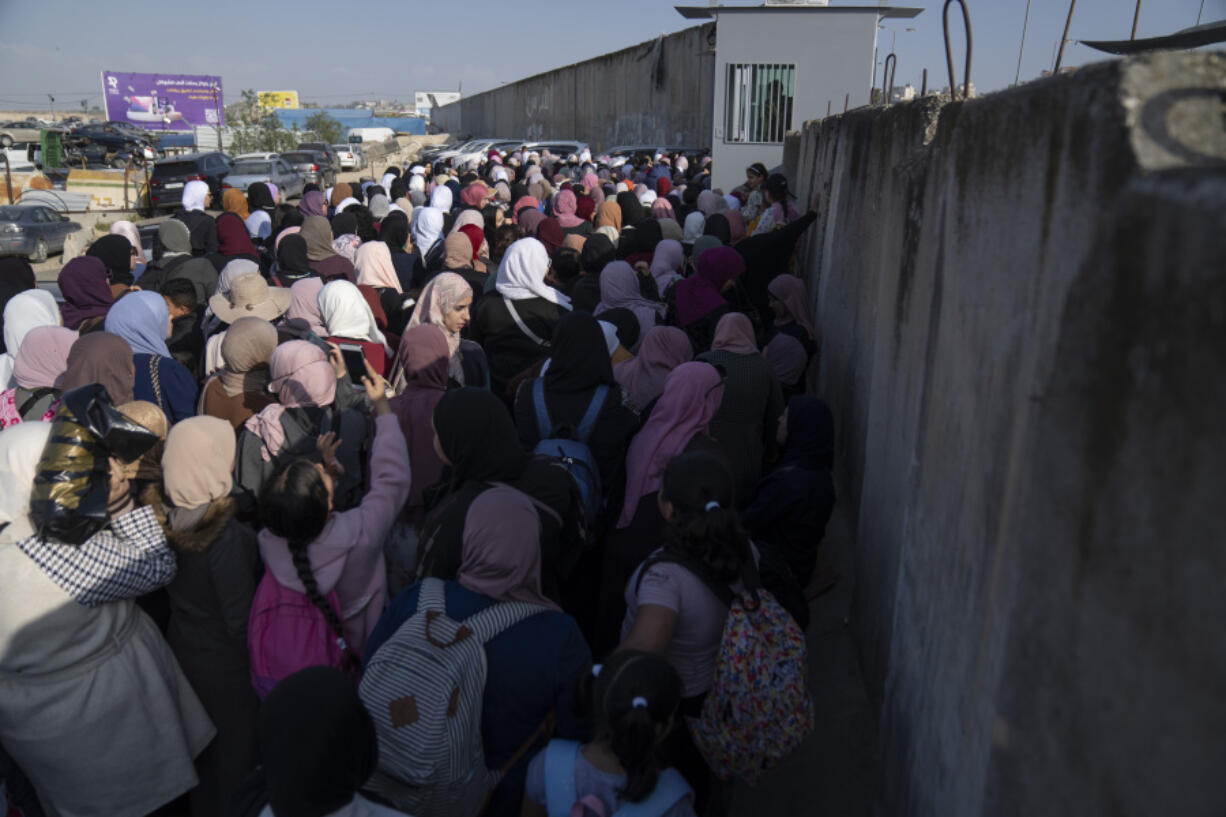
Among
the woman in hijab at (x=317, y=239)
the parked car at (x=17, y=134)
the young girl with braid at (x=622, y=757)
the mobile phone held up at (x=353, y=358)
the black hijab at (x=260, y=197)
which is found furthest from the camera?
the parked car at (x=17, y=134)

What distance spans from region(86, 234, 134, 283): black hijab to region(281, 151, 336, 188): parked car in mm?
19878

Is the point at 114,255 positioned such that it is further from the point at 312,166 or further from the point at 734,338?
the point at 312,166

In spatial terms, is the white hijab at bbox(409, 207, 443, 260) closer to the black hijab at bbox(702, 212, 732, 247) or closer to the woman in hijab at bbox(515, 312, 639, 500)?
the black hijab at bbox(702, 212, 732, 247)

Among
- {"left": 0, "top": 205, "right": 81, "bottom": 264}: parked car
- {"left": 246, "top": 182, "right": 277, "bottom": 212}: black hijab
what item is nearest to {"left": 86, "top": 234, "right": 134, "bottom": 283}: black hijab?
{"left": 246, "top": 182, "right": 277, "bottom": 212}: black hijab

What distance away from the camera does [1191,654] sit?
37.7 inches

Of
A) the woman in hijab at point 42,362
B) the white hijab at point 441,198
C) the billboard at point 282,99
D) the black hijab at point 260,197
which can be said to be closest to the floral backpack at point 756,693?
the woman in hijab at point 42,362

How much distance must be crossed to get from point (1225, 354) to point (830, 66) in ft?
46.4

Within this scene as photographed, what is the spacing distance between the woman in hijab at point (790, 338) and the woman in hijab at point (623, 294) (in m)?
0.76

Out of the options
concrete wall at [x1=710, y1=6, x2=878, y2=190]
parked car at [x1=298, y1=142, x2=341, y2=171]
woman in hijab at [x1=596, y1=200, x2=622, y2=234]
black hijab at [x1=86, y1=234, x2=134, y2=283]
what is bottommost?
black hijab at [x1=86, y1=234, x2=134, y2=283]

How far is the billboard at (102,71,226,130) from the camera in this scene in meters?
50.7

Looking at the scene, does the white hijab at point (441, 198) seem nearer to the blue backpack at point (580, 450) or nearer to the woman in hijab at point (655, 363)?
the woman in hijab at point (655, 363)

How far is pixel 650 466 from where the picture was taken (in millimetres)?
3205

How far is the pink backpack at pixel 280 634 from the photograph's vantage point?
8.01ft

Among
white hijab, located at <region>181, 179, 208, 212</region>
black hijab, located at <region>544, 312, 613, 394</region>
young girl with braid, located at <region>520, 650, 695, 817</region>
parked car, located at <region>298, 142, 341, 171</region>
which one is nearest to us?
young girl with braid, located at <region>520, 650, 695, 817</region>
